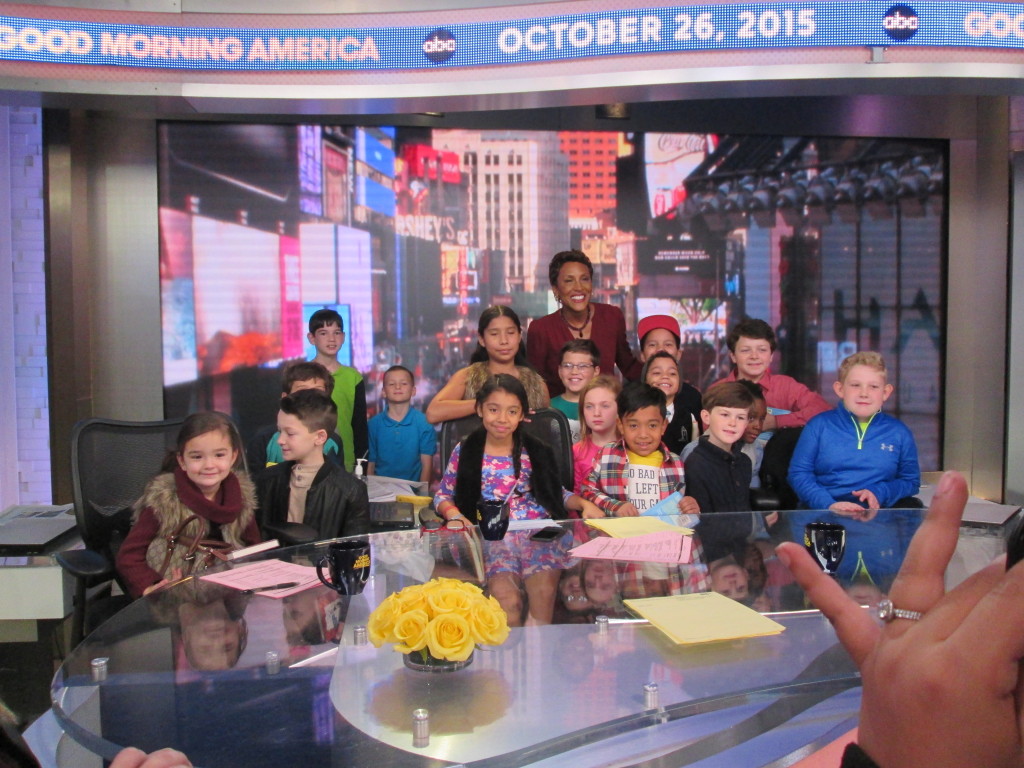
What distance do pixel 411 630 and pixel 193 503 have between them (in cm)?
136

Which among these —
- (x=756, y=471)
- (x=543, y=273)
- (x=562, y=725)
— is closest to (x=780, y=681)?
(x=562, y=725)

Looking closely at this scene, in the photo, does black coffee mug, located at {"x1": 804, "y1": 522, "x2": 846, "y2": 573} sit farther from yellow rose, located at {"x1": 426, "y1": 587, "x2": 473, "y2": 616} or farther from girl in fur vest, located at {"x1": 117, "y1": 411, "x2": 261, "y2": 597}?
girl in fur vest, located at {"x1": 117, "y1": 411, "x2": 261, "y2": 597}

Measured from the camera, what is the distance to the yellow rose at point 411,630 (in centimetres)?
132

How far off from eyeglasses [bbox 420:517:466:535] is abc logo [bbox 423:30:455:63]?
1649 mm

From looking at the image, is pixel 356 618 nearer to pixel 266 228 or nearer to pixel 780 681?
pixel 780 681

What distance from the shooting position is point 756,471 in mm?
3674

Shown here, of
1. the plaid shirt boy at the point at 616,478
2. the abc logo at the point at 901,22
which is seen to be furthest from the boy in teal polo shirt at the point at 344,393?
the abc logo at the point at 901,22

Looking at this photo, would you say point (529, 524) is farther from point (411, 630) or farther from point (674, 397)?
point (674, 397)

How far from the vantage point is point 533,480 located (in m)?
3.00

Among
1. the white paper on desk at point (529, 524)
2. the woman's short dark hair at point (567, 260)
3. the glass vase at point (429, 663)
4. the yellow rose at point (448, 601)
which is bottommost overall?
the white paper on desk at point (529, 524)

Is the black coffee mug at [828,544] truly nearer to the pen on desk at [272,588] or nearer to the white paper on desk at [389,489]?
the pen on desk at [272,588]

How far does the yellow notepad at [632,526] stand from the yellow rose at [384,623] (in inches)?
36.6

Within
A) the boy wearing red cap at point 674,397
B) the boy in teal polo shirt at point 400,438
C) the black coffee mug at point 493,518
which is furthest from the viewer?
the boy in teal polo shirt at point 400,438

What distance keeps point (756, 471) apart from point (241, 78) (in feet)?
8.24
